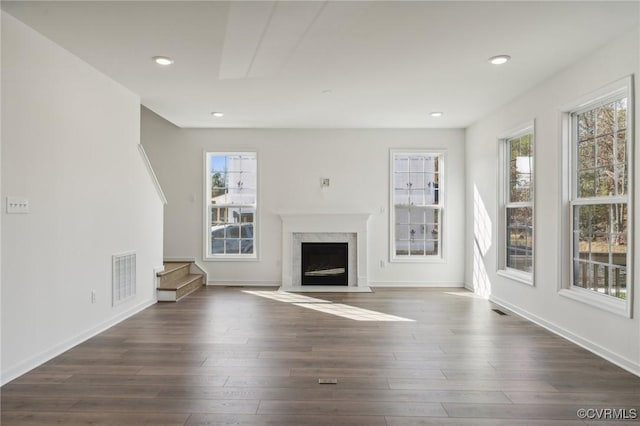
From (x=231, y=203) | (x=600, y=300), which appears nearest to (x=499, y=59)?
(x=600, y=300)

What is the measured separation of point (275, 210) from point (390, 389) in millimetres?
4441

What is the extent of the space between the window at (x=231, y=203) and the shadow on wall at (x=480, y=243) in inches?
139

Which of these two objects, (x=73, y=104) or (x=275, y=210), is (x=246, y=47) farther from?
(x=275, y=210)

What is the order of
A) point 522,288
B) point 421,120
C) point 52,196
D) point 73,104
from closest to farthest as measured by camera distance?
point 52,196
point 73,104
point 522,288
point 421,120

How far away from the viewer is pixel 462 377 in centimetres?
295

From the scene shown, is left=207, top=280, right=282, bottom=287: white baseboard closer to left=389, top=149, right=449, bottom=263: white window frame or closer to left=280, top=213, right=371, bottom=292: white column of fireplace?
left=280, top=213, right=371, bottom=292: white column of fireplace

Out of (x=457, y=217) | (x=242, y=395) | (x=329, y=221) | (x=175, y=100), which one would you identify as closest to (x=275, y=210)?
(x=329, y=221)

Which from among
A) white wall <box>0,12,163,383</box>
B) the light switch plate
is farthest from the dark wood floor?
the light switch plate

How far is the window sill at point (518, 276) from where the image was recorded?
4654mm

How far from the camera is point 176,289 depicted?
215 inches

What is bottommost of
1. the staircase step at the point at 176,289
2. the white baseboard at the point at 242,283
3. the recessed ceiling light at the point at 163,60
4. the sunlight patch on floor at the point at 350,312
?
the sunlight patch on floor at the point at 350,312

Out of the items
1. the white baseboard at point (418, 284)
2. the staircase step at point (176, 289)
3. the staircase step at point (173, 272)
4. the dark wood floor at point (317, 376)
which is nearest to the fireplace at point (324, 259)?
the white baseboard at point (418, 284)

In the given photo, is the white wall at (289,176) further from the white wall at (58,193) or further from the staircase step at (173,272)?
the white wall at (58,193)

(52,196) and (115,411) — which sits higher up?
(52,196)
